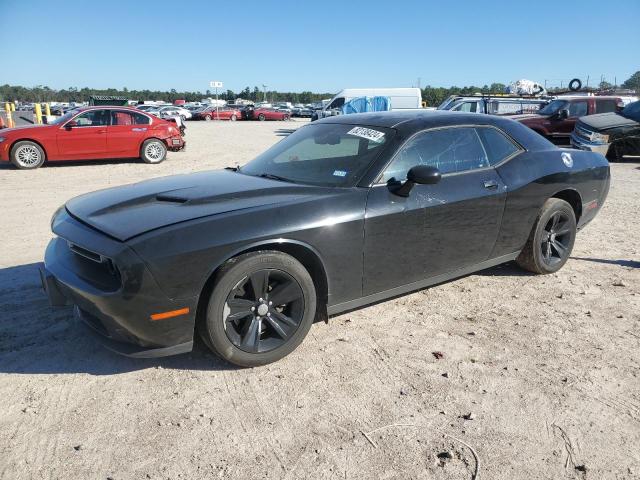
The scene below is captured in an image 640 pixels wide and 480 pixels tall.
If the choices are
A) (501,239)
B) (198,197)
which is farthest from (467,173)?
(198,197)

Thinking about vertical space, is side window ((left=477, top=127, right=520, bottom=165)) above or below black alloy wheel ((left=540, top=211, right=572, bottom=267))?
above

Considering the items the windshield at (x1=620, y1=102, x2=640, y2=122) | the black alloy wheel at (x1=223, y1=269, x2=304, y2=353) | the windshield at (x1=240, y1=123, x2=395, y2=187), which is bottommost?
Result: the black alloy wheel at (x1=223, y1=269, x2=304, y2=353)

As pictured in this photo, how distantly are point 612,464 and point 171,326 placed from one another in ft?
7.31

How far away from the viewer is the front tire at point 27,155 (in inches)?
436

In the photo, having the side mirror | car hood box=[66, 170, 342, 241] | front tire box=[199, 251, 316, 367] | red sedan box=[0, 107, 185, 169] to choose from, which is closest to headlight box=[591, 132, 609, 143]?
red sedan box=[0, 107, 185, 169]

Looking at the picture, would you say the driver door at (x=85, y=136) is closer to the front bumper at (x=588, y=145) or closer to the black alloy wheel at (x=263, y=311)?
the black alloy wheel at (x=263, y=311)

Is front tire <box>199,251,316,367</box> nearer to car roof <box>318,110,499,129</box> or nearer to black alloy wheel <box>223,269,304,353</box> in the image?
black alloy wheel <box>223,269,304,353</box>

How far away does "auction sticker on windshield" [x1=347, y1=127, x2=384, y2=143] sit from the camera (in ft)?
11.9

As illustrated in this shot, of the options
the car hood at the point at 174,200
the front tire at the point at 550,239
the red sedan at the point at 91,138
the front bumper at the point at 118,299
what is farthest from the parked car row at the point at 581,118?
the front bumper at the point at 118,299

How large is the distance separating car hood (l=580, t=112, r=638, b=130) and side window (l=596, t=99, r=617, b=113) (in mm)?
3016

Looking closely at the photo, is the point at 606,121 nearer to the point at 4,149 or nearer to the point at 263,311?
the point at 263,311

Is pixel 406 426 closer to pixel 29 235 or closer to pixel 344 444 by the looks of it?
pixel 344 444

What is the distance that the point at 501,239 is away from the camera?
4.06m

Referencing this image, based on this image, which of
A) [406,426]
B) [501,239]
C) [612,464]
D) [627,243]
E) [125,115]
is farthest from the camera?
[125,115]
